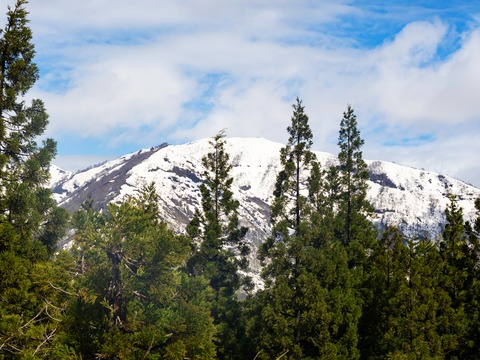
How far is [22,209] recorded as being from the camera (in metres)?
24.1

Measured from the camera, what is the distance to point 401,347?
27.7 metres

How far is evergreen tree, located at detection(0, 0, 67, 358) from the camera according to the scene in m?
19.5

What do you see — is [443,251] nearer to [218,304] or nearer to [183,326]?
[218,304]

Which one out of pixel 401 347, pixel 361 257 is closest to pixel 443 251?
pixel 361 257

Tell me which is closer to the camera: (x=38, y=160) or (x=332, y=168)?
(x=38, y=160)

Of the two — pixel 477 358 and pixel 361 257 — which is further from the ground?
pixel 361 257

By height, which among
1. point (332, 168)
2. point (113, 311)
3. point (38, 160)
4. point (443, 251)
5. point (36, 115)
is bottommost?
point (113, 311)

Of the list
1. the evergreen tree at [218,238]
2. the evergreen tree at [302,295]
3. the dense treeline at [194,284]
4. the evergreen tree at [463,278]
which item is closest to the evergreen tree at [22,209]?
the dense treeline at [194,284]

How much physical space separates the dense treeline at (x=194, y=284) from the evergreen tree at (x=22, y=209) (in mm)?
62

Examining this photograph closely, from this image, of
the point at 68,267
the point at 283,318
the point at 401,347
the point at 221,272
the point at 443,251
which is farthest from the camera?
the point at 221,272

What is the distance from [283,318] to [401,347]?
22.0 feet

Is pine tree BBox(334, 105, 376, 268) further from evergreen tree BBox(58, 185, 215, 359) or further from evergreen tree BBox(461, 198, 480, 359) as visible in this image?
evergreen tree BBox(58, 185, 215, 359)

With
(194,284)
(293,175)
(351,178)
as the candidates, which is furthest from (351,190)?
(194,284)

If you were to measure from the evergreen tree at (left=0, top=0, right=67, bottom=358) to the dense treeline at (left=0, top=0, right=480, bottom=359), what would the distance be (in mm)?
62
